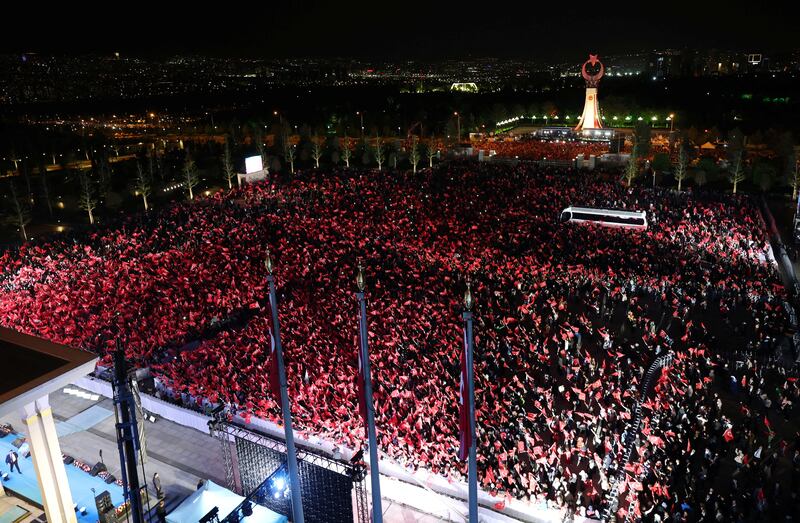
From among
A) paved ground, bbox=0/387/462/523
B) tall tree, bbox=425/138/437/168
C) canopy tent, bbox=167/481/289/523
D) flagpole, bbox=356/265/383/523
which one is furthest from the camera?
tall tree, bbox=425/138/437/168

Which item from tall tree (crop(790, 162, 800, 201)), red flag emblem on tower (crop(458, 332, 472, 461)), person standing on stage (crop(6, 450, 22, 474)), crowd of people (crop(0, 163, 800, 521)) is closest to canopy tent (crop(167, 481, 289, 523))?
crowd of people (crop(0, 163, 800, 521))

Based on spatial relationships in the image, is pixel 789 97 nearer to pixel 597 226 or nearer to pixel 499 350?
pixel 597 226

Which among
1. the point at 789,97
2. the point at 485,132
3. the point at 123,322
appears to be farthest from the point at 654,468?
the point at 789,97

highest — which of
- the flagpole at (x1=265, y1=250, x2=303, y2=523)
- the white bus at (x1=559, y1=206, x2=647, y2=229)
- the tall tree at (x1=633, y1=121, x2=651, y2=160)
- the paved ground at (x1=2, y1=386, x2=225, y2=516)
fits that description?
the flagpole at (x1=265, y1=250, x2=303, y2=523)

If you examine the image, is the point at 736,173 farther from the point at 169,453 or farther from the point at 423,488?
the point at 169,453

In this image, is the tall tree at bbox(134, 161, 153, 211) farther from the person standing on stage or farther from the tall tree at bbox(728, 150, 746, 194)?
the tall tree at bbox(728, 150, 746, 194)

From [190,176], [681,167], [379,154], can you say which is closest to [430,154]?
[379,154]

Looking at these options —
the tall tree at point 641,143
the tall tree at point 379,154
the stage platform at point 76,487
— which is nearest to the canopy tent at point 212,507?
the stage platform at point 76,487
